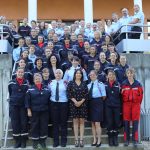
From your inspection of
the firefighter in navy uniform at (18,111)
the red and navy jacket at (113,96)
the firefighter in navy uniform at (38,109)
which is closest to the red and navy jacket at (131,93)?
the red and navy jacket at (113,96)

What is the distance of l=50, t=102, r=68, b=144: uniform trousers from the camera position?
9.84 m

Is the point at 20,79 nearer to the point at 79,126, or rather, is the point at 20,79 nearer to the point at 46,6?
the point at 79,126

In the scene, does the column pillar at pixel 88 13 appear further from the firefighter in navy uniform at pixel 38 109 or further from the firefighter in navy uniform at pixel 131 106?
the firefighter in navy uniform at pixel 38 109

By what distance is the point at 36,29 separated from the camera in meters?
13.0

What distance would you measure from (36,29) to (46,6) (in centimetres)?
945

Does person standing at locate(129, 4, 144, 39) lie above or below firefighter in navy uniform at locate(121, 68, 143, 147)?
above

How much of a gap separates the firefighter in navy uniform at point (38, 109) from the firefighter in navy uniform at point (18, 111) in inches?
9.7

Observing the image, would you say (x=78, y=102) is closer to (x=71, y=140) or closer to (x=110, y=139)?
(x=71, y=140)

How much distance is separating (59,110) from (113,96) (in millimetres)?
1377

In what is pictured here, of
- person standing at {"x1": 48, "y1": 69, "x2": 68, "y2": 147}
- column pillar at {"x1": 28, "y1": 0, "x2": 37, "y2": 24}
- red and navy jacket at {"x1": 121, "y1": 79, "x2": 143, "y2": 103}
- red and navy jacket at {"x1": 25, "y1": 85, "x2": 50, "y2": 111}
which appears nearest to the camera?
red and navy jacket at {"x1": 25, "y1": 85, "x2": 50, "y2": 111}

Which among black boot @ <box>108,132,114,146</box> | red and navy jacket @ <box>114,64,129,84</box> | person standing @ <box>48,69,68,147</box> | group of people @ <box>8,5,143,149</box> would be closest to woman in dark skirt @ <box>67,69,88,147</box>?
group of people @ <box>8,5,143,149</box>

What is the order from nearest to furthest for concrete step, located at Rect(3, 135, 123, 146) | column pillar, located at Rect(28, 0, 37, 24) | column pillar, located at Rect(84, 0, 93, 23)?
1. concrete step, located at Rect(3, 135, 123, 146)
2. column pillar, located at Rect(28, 0, 37, 24)
3. column pillar, located at Rect(84, 0, 93, 23)

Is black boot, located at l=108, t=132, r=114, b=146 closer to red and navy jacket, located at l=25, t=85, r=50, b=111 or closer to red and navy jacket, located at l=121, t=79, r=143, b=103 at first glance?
red and navy jacket, located at l=121, t=79, r=143, b=103

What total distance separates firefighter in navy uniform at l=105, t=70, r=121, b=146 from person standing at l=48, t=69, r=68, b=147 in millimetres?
1058
